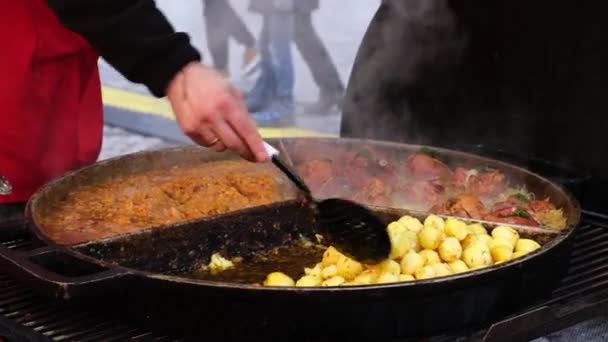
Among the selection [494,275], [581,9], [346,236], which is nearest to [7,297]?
[346,236]

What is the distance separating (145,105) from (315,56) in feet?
5.91

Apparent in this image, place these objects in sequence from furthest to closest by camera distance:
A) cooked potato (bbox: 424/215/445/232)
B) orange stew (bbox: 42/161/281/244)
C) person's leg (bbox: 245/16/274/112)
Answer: person's leg (bbox: 245/16/274/112), orange stew (bbox: 42/161/281/244), cooked potato (bbox: 424/215/445/232)

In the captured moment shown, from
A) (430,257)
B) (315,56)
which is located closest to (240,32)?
(315,56)

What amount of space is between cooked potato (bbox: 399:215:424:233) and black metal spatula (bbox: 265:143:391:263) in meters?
0.20

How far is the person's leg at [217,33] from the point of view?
317 inches

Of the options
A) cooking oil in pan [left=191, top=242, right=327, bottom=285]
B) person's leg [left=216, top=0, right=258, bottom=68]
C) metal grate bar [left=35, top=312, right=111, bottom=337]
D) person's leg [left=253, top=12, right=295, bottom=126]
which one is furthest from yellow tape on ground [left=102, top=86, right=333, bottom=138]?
metal grate bar [left=35, top=312, right=111, bottom=337]

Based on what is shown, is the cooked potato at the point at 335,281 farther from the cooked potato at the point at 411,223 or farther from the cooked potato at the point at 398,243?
the cooked potato at the point at 411,223

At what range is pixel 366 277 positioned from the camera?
2080mm

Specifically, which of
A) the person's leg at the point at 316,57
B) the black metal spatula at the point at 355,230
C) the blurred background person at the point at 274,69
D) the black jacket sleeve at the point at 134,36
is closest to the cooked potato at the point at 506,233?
the black metal spatula at the point at 355,230

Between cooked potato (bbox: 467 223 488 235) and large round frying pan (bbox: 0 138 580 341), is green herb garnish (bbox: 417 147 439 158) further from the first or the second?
large round frying pan (bbox: 0 138 580 341)

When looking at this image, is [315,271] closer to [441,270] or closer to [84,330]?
[441,270]

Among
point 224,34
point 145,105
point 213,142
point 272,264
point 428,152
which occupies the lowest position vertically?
point 145,105

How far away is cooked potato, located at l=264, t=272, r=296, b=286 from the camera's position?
2.09 meters

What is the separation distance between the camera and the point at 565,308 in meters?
1.95
